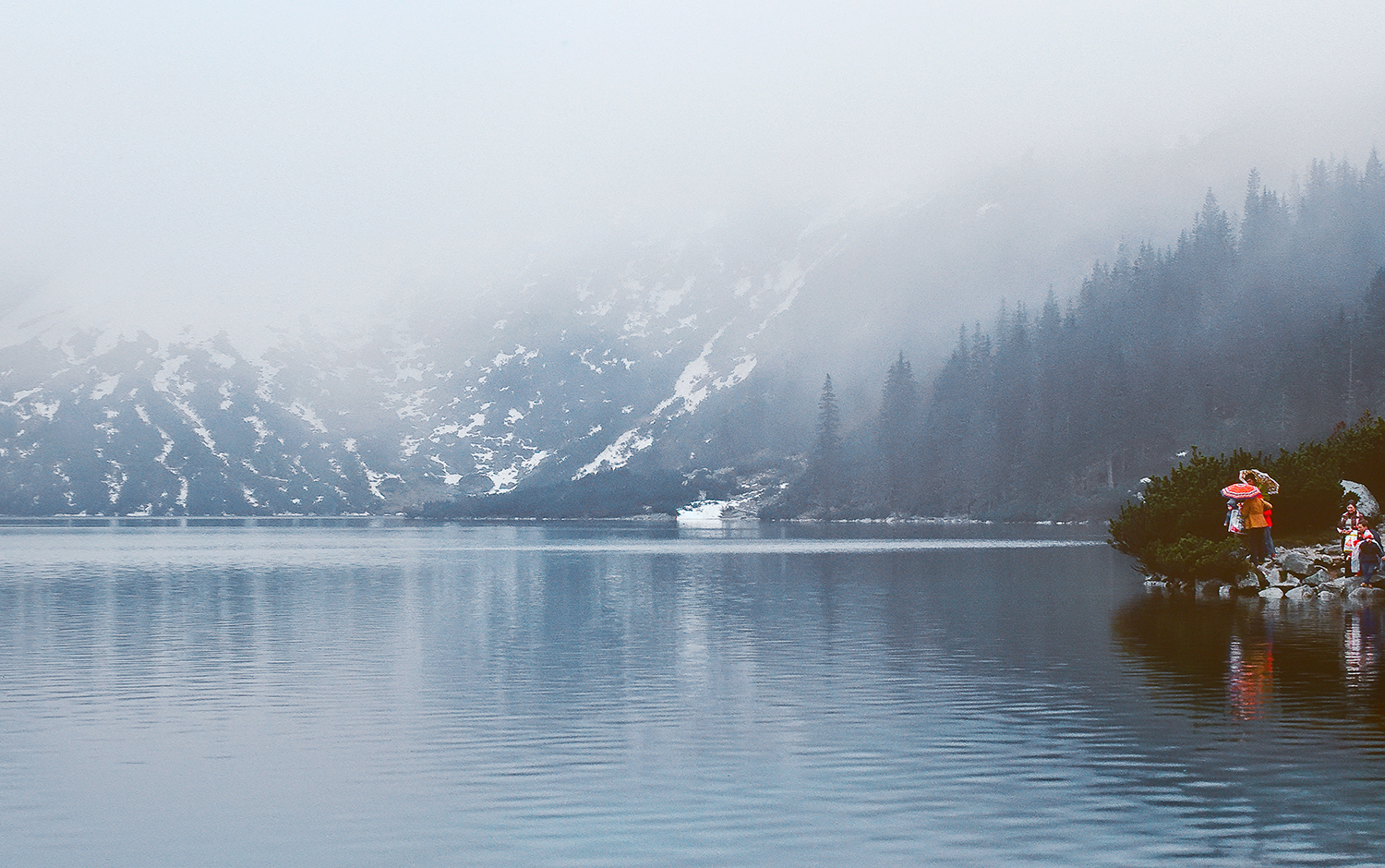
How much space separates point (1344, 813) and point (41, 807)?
2018cm

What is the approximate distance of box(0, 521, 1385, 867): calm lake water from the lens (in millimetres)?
20344

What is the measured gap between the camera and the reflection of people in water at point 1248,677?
106 ft

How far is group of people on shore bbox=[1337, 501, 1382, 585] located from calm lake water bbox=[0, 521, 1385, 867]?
469cm

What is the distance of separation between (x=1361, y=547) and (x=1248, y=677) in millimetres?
30866

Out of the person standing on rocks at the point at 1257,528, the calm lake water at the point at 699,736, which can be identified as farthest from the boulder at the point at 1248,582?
the calm lake water at the point at 699,736

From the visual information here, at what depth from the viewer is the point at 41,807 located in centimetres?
2281

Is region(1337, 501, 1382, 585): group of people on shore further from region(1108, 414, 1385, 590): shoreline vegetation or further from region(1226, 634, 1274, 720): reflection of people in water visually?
region(1226, 634, 1274, 720): reflection of people in water

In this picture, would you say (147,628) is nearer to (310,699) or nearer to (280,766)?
(310,699)

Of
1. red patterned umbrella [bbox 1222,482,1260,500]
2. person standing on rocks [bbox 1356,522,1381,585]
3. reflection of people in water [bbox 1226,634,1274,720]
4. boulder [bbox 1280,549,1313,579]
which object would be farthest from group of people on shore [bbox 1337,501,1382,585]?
reflection of people in water [bbox 1226,634,1274,720]

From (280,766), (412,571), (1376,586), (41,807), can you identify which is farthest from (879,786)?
(412,571)

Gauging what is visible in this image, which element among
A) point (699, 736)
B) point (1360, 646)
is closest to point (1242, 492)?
point (1360, 646)

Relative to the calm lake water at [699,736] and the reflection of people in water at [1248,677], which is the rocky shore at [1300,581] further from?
the reflection of people in water at [1248,677]

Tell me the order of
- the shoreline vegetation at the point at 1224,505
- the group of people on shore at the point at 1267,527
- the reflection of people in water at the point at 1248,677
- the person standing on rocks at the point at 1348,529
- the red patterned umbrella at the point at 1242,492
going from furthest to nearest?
1. the shoreline vegetation at the point at 1224,505
2. the red patterned umbrella at the point at 1242,492
3. the person standing on rocks at the point at 1348,529
4. the group of people on shore at the point at 1267,527
5. the reflection of people in water at the point at 1248,677

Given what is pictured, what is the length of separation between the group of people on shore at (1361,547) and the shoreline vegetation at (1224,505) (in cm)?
430
